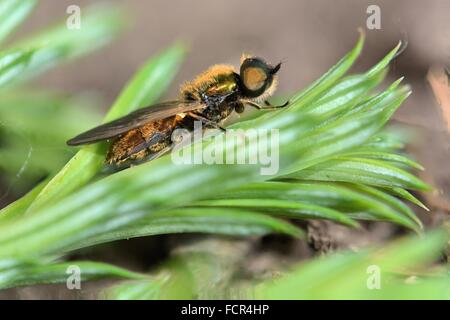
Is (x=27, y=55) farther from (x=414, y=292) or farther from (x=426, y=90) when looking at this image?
(x=426, y=90)
